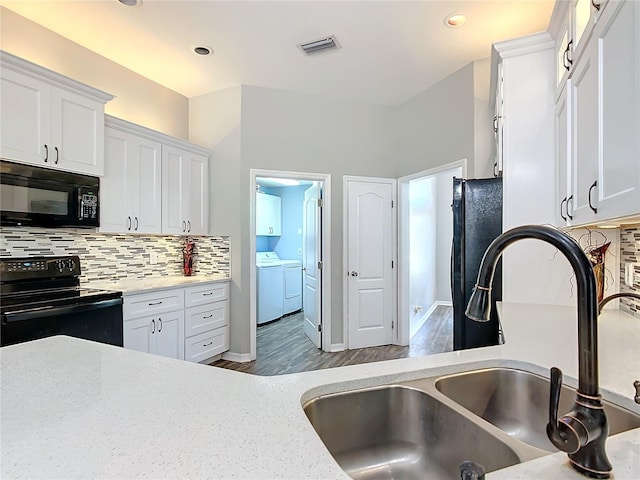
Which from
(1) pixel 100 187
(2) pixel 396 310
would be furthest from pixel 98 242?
(2) pixel 396 310

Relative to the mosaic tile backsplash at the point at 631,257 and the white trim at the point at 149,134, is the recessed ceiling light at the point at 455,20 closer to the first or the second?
the mosaic tile backsplash at the point at 631,257

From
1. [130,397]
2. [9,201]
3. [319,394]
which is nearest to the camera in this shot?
[130,397]

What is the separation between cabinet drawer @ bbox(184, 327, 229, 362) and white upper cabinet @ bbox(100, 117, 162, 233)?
43.5 inches

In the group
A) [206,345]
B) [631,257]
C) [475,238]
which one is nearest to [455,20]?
[475,238]

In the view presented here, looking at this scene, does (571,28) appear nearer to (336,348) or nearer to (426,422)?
(426,422)

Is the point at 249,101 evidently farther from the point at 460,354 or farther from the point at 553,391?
the point at 553,391

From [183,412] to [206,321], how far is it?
2897 mm

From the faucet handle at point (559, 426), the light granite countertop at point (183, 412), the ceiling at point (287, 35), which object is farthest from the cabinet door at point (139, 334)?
the faucet handle at point (559, 426)

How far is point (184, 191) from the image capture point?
362cm

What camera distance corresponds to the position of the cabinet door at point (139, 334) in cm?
275

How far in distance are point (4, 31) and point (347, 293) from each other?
3654 mm

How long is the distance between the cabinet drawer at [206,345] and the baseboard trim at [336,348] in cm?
114

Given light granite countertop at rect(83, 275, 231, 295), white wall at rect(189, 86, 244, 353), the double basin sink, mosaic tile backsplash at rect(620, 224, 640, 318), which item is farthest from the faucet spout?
white wall at rect(189, 86, 244, 353)

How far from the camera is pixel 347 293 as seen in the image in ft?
13.5
